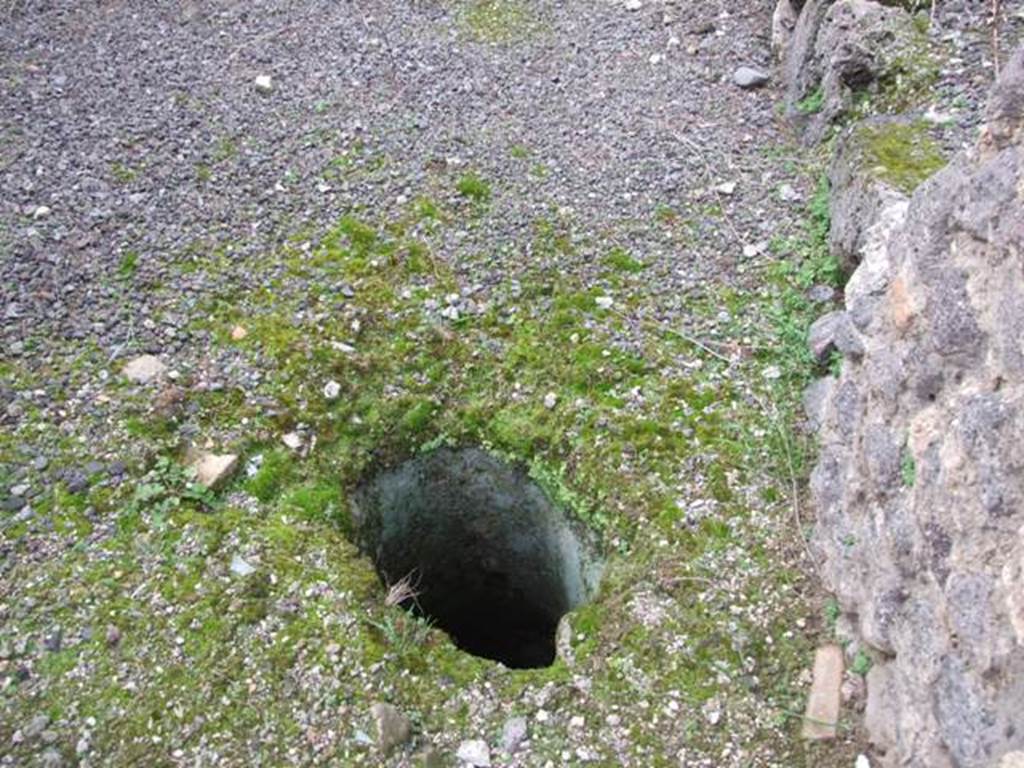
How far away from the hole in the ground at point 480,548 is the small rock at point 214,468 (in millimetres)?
599

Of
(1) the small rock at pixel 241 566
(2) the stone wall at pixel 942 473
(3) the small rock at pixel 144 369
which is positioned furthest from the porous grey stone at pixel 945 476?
(3) the small rock at pixel 144 369

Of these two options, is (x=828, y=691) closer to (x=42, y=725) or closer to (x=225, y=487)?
(x=225, y=487)

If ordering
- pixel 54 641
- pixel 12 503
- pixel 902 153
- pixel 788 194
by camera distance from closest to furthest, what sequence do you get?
pixel 54 641
pixel 12 503
pixel 902 153
pixel 788 194

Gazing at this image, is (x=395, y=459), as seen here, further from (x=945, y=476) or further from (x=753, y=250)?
(x=945, y=476)

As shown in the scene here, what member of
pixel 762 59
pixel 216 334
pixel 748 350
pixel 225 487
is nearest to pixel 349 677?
pixel 225 487

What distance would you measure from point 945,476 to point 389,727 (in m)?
2.13

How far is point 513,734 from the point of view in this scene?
3.51 metres

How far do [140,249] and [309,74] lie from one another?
201 cm

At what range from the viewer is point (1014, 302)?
2.59m

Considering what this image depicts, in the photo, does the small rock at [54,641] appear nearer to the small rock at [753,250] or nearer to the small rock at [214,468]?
the small rock at [214,468]

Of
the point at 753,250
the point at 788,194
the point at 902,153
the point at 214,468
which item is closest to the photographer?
the point at 214,468

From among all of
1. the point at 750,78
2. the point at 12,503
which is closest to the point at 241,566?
the point at 12,503

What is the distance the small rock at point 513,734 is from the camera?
3484mm

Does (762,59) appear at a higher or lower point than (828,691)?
higher
